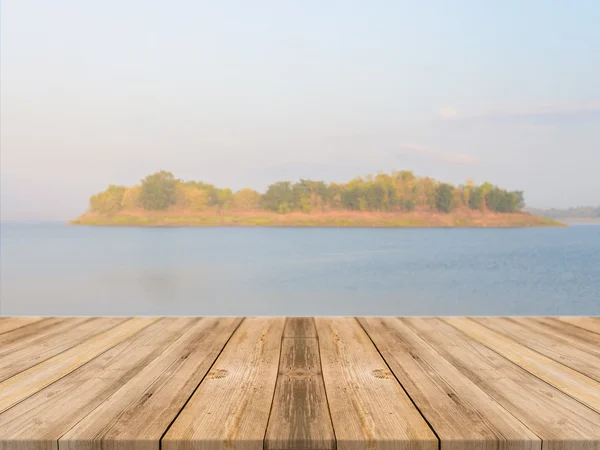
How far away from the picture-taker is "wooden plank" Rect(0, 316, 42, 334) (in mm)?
1937

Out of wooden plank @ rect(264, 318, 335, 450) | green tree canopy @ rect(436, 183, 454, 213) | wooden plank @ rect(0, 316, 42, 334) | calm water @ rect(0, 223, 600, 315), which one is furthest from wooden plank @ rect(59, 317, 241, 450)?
green tree canopy @ rect(436, 183, 454, 213)

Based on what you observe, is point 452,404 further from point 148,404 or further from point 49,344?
point 49,344

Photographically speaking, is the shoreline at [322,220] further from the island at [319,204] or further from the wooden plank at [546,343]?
the wooden plank at [546,343]

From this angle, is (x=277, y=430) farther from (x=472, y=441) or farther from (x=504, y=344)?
(x=504, y=344)

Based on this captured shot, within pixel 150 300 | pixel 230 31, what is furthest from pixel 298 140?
pixel 150 300

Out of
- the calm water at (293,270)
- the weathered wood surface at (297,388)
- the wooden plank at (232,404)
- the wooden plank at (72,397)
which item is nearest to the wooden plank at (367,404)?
the weathered wood surface at (297,388)

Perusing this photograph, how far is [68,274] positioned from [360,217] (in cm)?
237

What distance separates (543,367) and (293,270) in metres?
2.32

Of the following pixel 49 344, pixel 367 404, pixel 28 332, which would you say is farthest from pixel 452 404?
pixel 28 332

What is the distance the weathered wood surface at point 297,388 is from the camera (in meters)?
0.89

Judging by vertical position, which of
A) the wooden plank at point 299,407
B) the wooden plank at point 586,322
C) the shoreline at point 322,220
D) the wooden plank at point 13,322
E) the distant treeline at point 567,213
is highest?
the distant treeline at point 567,213

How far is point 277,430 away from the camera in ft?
3.00

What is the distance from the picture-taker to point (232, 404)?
104 cm

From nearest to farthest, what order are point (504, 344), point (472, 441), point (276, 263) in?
1. point (472, 441)
2. point (504, 344)
3. point (276, 263)
